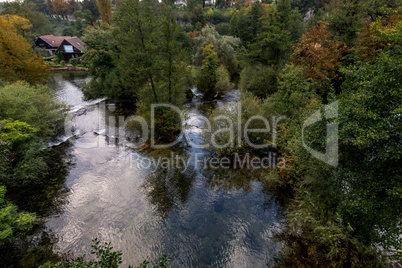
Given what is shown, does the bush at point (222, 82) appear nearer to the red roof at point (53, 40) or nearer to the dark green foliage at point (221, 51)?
the dark green foliage at point (221, 51)

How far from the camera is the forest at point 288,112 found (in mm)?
6652

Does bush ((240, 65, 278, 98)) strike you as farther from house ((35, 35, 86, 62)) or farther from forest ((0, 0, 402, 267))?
house ((35, 35, 86, 62))

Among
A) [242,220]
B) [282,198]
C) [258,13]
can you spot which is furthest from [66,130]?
[258,13]

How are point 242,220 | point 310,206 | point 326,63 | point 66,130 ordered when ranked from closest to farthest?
1. point 310,206
2. point 242,220
3. point 326,63
4. point 66,130

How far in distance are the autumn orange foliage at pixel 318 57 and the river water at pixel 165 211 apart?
35.8ft

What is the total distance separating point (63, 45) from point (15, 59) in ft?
138

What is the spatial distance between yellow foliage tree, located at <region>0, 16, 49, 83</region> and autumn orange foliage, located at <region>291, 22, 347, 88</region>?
2976cm

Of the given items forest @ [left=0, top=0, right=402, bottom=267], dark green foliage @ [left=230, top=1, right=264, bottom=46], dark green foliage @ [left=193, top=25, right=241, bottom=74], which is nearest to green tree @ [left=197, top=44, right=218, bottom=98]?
forest @ [left=0, top=0, right=402, bottom=267]

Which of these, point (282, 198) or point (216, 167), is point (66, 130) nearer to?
point (216, 167)

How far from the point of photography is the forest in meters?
6.65

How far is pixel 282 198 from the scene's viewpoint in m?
12.1

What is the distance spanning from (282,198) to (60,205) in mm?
13857

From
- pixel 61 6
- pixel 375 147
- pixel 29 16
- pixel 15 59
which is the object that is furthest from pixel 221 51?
pixel 61 6

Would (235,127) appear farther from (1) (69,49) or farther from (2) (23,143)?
(1) (69,49)
